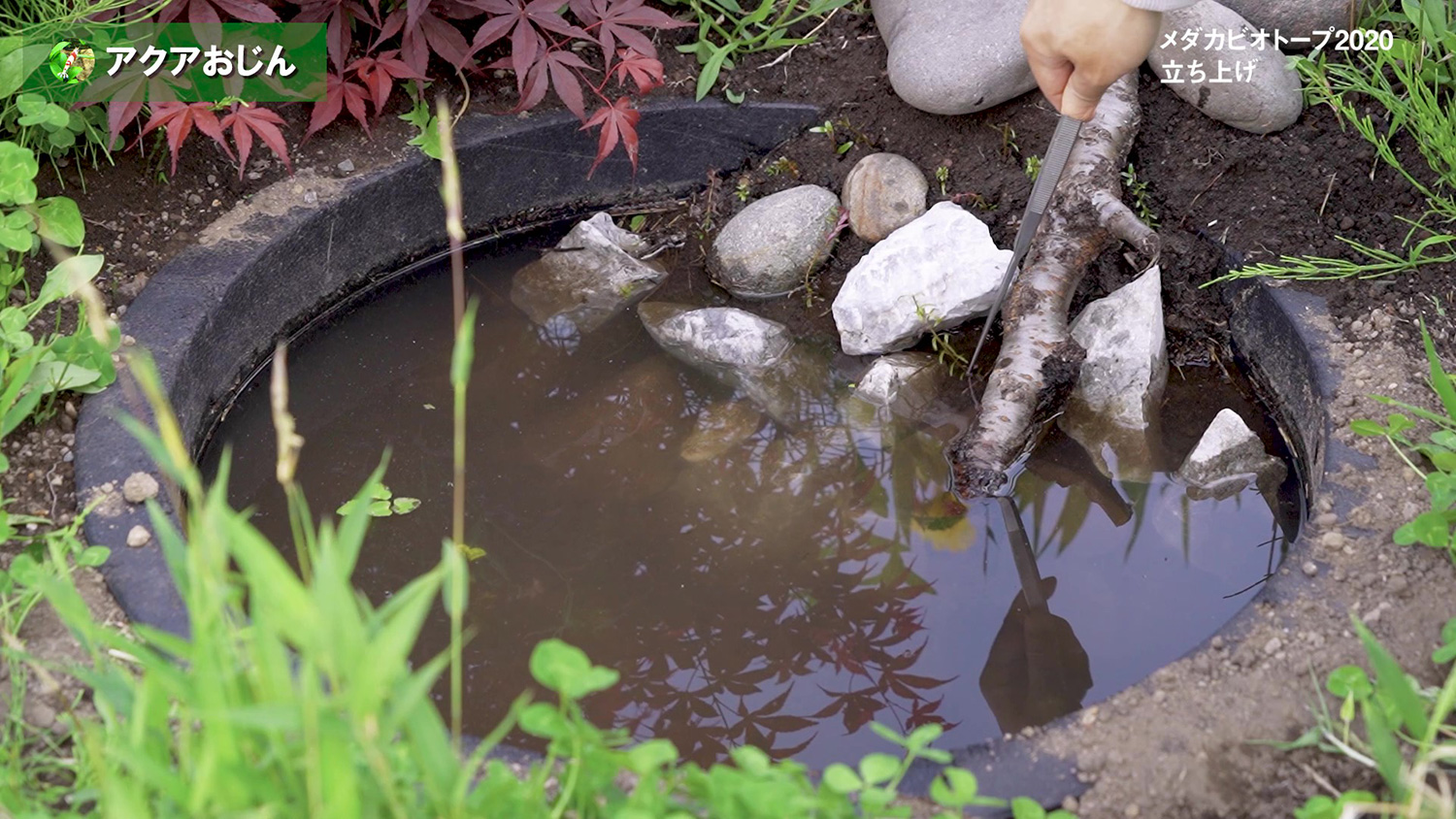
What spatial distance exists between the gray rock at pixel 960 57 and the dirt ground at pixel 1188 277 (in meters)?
0.09

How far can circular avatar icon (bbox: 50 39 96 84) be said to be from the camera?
2469 millimetres

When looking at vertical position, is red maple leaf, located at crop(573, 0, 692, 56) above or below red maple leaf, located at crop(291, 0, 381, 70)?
below

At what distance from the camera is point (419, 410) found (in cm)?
262

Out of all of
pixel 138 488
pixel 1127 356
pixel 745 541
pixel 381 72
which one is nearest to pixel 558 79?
pixel 381 72

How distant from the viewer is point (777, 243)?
296 cm

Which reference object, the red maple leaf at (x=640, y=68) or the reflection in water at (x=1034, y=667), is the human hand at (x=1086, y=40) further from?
the red maple leaf at (x=640, y=68)

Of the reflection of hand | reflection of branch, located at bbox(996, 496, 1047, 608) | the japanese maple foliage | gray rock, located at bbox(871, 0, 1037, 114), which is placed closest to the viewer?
the reflection of hand

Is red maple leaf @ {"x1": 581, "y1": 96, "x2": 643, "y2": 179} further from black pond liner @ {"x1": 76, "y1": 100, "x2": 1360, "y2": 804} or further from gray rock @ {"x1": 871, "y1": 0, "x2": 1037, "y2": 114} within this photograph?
gray rock @ {"x1": 871, "y1": 0, "x2": 1037, "y2": 114}

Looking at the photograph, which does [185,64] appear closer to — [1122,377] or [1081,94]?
[1081,94]

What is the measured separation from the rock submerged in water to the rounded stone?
186 centimetres

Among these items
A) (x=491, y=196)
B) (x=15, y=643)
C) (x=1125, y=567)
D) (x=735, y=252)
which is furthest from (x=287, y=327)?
(x=1125, y=567)

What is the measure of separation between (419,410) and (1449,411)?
2028 millimetres

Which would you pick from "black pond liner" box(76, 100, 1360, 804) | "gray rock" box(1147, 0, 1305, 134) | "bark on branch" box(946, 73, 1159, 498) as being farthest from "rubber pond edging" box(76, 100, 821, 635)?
"gray rock" box(1147, 0, 1305, 134)

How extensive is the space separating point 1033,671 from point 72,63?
233 centimetres
